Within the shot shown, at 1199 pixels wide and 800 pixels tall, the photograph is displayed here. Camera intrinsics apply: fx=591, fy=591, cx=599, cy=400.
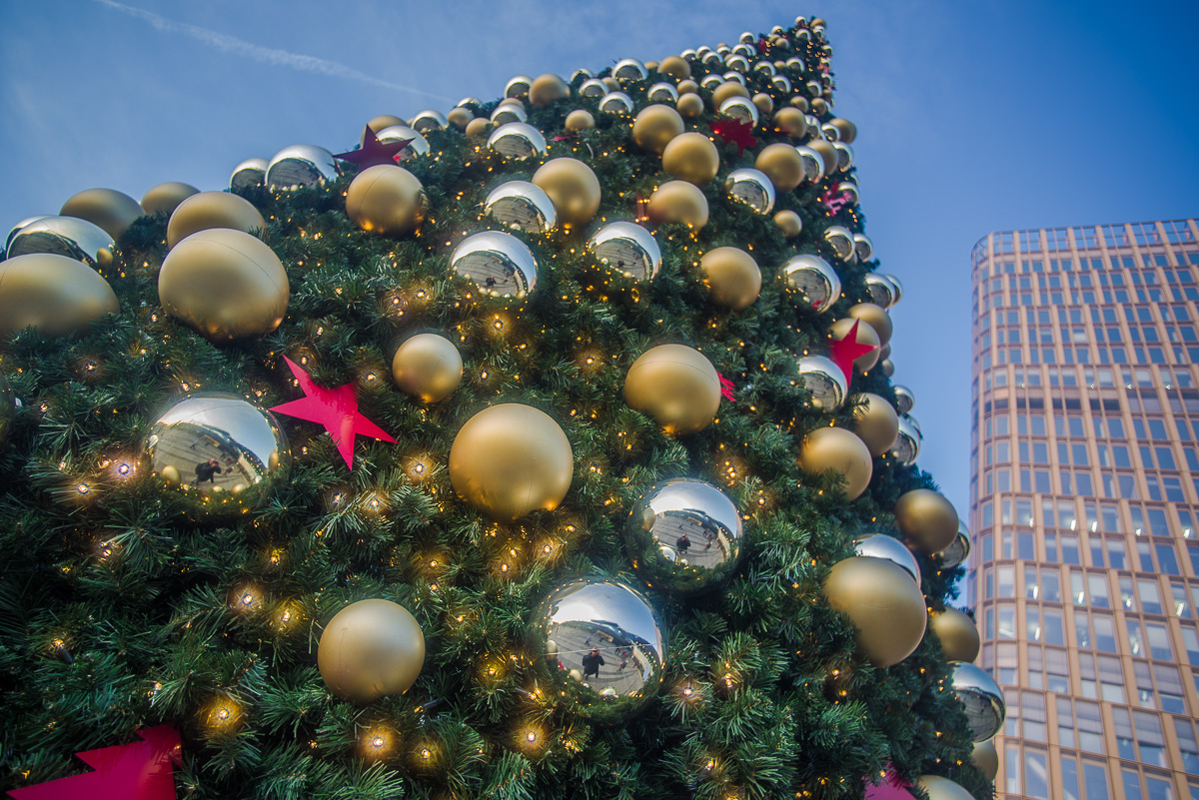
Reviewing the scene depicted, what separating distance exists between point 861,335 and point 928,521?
950 millimetres

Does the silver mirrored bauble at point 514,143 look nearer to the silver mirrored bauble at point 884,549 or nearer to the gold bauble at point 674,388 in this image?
the gold bauble at point 674,388

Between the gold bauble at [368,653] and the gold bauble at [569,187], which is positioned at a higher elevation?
the gold bauble at [569,187]

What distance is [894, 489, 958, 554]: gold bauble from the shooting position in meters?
2.57

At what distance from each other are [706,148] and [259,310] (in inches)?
87.5

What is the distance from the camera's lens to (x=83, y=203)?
2193 mm

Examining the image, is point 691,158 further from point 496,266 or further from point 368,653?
point 368,653

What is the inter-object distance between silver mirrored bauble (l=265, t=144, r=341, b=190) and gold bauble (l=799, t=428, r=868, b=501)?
2.25 metres

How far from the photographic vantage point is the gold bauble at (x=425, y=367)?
61.5 inches

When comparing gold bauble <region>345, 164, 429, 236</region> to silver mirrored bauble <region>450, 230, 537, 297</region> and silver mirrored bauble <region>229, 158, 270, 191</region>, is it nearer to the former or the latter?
silver mirrored bauble <region>450, 230, 537, 297</region>

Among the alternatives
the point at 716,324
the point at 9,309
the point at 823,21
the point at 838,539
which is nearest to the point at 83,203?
the point at 9,309

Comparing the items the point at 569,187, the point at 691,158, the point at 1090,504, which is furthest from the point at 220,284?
the point at 1090,504

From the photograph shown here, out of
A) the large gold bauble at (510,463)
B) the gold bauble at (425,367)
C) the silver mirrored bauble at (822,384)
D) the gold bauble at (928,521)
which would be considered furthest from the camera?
the gold bauble at (928,521)

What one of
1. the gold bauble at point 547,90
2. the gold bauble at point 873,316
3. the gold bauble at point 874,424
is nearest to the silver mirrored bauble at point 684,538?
the gold bauble at point 874,424

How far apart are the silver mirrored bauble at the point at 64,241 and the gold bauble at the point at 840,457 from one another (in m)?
2.44
